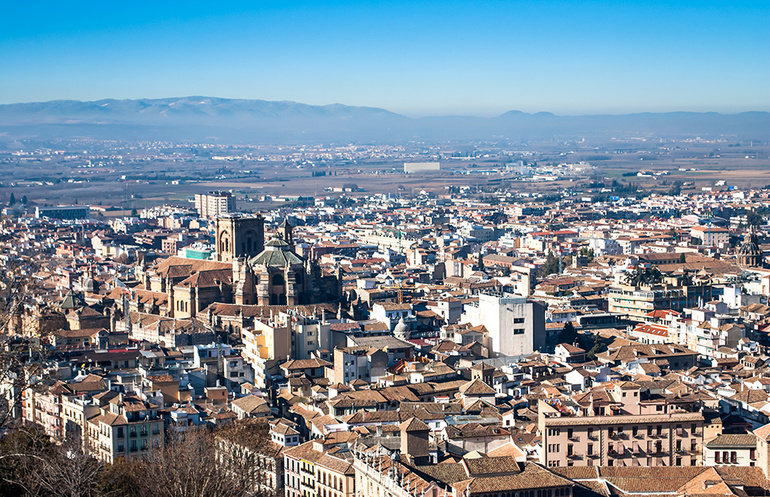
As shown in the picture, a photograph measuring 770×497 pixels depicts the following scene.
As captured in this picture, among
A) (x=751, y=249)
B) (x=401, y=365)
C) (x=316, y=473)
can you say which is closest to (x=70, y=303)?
(x=401, y=365)

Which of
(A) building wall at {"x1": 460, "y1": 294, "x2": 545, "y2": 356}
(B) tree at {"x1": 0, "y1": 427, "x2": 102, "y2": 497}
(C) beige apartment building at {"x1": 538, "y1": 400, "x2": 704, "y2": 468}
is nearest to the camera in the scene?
(B) tree at {"x1": 0, "y1": 427, "x2": 102, "y2": 497}

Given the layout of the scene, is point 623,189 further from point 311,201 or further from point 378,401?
point 378,401

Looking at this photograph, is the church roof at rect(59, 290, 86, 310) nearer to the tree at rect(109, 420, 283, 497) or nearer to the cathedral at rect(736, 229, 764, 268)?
the tree at rect(109, 420, 283, 497)

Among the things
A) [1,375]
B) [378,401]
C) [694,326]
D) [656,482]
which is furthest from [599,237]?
[1,375]

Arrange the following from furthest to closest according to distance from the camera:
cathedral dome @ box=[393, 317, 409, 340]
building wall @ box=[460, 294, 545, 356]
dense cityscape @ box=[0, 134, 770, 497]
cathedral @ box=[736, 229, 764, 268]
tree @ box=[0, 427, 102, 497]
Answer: cathedral @ box=[736, 229, 764, 268], cathedral dome @ box=[393, 317, 409, 340], building wall @ box=[460, 294, 545, 356], dense cityscape @ box=[0, 134, 770, 497], tree @ box=[0, 427, 102, 497]

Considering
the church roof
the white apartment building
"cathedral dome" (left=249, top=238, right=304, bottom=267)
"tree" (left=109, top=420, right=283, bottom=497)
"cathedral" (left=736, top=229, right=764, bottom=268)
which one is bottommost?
the white apartment building

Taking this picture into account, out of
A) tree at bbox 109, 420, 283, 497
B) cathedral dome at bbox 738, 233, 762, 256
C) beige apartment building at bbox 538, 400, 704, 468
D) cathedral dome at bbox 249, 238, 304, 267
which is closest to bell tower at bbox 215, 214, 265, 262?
cathedral dome at bbox 249, 238, 304, 267
